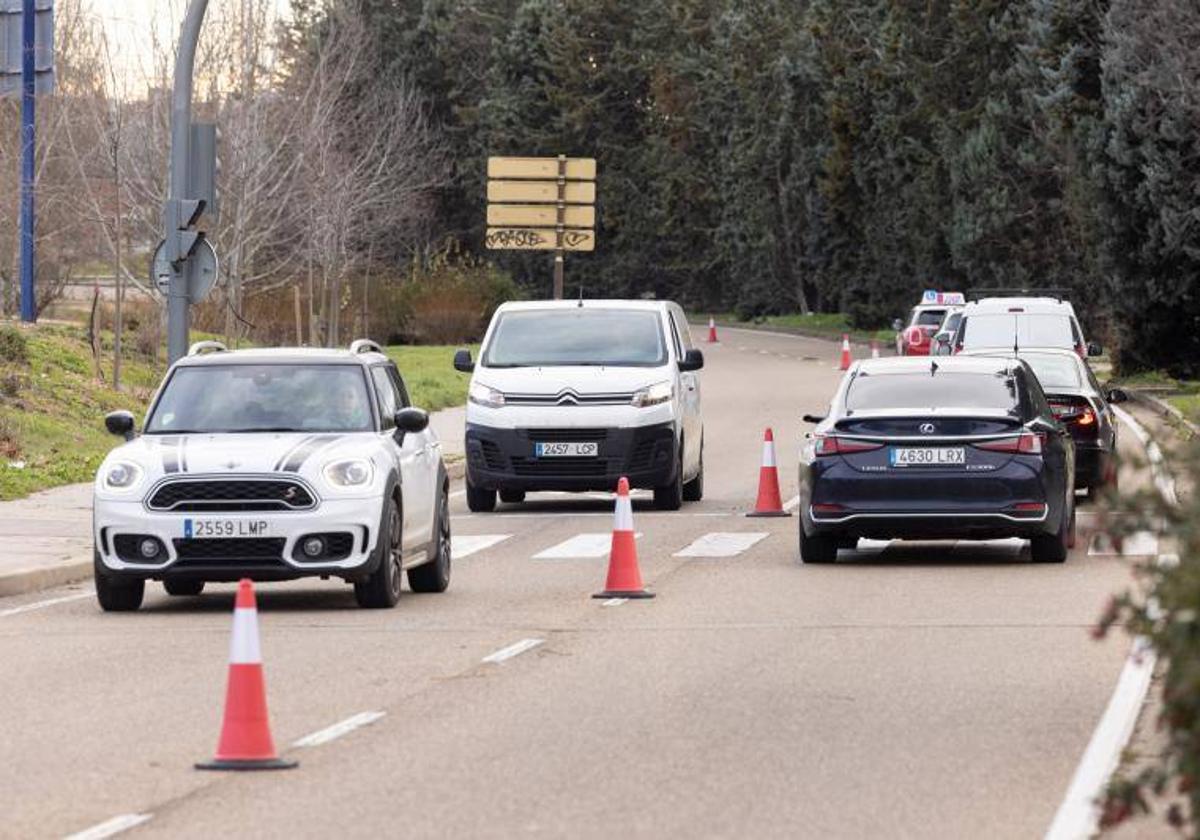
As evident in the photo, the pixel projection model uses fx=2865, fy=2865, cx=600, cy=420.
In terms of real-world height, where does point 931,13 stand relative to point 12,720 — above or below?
above

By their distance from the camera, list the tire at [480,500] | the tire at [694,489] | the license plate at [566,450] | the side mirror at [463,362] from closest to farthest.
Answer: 1. the license plate at [566,450]
2. the side mirror at [463,362]
3. the tire at [480,500]
4. the tire at [694,489]

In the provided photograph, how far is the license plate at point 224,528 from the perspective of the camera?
16.6m

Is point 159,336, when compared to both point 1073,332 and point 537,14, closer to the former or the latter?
point 1073,332

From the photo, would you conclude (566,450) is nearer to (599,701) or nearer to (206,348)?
(206,348)

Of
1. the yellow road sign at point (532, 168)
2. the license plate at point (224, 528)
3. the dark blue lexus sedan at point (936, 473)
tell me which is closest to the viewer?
the license plate at point (224, 528)

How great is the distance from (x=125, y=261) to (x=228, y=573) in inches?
1607

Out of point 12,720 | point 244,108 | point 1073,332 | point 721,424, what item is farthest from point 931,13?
point 12,720

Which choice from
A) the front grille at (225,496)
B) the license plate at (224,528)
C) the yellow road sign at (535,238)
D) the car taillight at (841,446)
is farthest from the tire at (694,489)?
the yellow road sign at (535,238)

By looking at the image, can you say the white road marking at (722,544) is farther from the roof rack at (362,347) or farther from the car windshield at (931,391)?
the roof rack at (362,347)

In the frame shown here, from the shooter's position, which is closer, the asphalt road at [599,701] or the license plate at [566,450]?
the asphalt road at [599,701]

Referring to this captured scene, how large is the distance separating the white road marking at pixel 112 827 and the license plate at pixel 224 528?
7238mm

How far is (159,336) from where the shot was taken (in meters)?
42.9

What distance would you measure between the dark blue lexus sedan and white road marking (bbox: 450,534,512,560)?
3.13 meters

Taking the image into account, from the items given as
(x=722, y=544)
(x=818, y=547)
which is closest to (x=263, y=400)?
(x=818, y=547)
